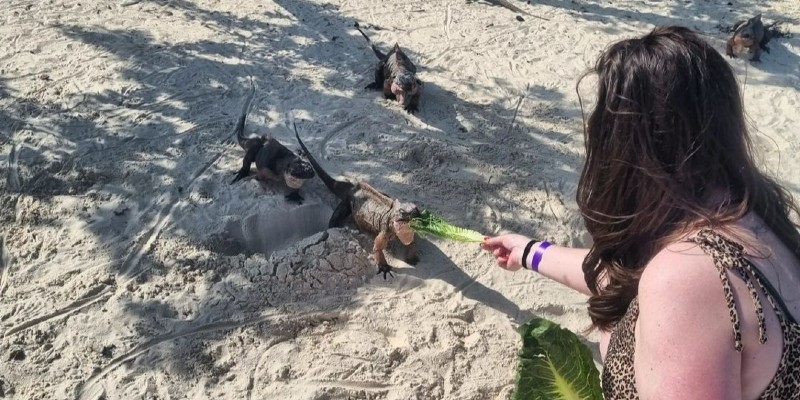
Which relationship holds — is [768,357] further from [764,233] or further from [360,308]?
[360,308]

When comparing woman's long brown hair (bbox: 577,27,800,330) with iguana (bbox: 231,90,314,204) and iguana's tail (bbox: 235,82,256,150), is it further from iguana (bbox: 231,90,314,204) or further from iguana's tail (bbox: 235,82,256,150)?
iguana's tail (bbox: 235,82,256,150)

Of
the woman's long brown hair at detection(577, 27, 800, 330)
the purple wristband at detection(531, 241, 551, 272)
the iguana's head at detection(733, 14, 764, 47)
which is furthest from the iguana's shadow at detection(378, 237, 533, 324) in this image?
the iguana's head at detection(733, 14, 764, 47)

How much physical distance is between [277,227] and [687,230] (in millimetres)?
3605

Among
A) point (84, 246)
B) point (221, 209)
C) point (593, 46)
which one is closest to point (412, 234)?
point (221, 209)

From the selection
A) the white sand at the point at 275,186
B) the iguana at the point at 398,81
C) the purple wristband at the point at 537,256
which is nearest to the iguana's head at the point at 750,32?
the white sand at the point at 275,186

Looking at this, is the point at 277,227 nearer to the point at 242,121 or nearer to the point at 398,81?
the point at 242,121

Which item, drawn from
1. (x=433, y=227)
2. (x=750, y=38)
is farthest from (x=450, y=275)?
(x=750, y=38)

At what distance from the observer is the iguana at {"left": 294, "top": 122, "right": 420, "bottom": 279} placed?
14.8 ft

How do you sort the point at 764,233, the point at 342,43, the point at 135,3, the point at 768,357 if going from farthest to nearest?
1. the point at 135,3
2. the point at 342,43
3. the point at 764,233
4. the point at 768,357

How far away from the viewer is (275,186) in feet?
17.7

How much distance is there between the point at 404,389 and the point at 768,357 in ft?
7.69

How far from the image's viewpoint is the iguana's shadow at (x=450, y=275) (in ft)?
14.6

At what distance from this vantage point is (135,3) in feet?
27.8

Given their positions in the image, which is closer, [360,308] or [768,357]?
[768,357]
